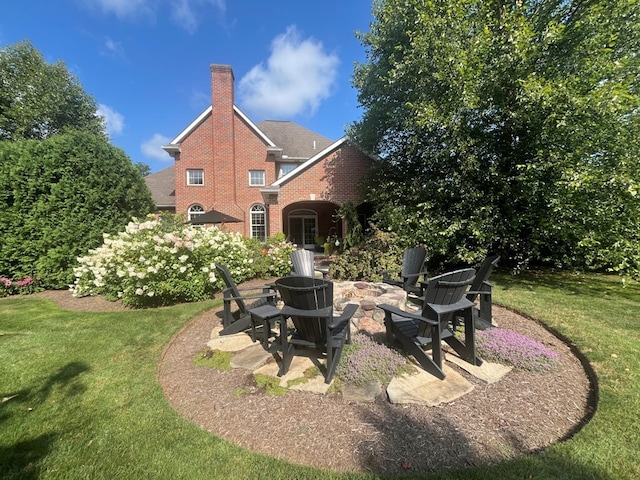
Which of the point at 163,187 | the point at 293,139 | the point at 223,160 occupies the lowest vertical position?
the point at 163,187

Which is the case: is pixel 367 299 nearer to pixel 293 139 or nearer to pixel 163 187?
pixel 293 139

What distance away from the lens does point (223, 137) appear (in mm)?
17547

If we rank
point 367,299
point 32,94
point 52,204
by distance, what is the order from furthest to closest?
point 32,94
point 52,204
point 367,299

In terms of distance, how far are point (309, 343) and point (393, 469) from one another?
1.53m

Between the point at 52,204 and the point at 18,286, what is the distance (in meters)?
2.52

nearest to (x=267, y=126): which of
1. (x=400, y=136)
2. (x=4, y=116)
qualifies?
(x=400, y=136)

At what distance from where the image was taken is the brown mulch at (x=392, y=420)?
7.14 feet

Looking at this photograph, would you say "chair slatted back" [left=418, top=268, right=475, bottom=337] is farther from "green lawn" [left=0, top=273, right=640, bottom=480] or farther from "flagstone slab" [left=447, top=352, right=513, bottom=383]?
"green lawn" [left=0, top=273, right=640, bottom=480]

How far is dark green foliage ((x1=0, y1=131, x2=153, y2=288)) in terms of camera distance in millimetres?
7730

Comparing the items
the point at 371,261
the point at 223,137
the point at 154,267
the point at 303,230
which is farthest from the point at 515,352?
the point at 223,137

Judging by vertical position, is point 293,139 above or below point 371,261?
above

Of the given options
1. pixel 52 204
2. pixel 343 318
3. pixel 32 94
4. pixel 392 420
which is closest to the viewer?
pixel 392 420

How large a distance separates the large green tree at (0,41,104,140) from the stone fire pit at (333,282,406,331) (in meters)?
21.6

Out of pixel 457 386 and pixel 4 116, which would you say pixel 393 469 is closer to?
pixel 457 386
